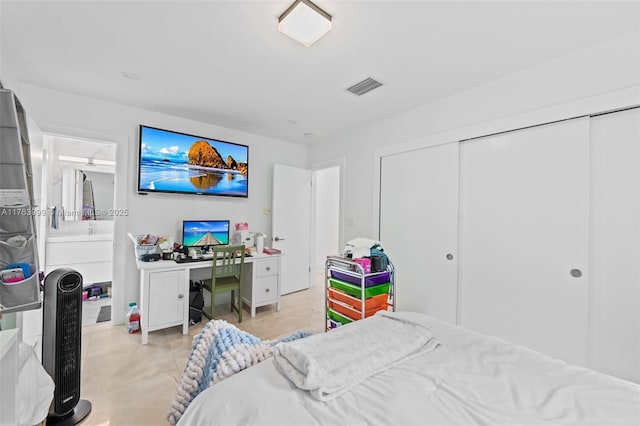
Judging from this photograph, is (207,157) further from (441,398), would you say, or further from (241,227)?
(441,398)

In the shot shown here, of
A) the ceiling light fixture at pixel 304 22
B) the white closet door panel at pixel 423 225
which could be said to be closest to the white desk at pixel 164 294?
the white closet door panel at pixel 423 225

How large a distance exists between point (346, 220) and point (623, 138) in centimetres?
263

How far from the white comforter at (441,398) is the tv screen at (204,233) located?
8.48 ft

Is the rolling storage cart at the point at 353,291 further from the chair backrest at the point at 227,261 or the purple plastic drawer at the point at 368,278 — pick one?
the chair backrest at the point at 227,261

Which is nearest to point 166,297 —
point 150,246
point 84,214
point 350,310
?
point 150,246

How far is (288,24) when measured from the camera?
158 centimetres

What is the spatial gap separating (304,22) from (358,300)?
7.00ft

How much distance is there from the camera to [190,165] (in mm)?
3260

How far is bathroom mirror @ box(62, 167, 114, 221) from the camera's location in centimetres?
375

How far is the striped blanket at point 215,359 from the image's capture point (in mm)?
1047

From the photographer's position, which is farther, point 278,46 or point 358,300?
point 358,300

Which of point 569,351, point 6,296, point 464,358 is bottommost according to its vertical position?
point 569,351

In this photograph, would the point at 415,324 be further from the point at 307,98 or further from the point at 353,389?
the point at 307,98

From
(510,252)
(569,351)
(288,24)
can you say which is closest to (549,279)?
(510,252)
